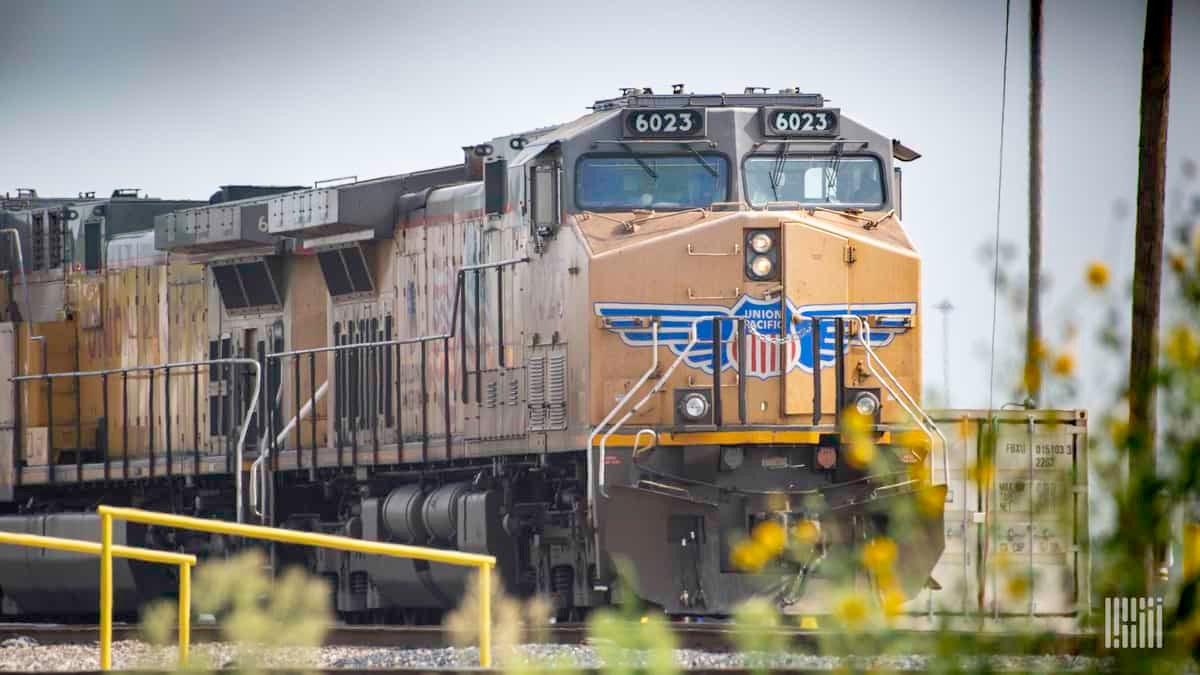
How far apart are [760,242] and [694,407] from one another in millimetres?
1341

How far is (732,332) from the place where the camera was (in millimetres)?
15234

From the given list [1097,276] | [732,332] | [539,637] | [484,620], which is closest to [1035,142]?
[732,332]

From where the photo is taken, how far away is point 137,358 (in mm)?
22531

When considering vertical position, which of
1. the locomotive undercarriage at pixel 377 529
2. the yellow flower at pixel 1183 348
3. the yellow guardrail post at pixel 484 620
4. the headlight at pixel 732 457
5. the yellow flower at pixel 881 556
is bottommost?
the locomotive undercarriage at pixel 377 529

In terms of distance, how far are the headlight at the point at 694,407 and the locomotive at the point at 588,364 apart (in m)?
0.02

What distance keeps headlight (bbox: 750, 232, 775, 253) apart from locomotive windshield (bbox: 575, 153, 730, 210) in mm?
475

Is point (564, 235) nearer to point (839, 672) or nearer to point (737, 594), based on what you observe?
point (737, 594)

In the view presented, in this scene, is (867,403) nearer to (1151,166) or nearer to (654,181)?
(654,181)

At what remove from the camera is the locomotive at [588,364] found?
14977 mm

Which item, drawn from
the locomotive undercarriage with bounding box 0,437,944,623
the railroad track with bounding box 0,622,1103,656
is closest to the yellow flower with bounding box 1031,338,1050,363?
the railroad track with bounding box 0,622,1103,656

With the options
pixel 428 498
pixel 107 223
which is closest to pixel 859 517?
pixel 428 498

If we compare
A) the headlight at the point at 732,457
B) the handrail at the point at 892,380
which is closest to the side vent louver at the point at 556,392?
the headlight at the point at 732,457

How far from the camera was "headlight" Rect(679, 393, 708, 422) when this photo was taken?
595 inches

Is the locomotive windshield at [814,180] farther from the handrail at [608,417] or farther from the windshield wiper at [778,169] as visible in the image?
the handrail at [608,417]
